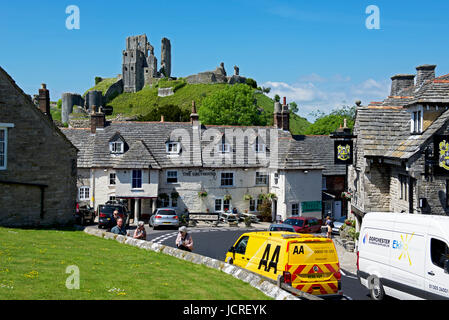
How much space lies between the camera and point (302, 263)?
45.6ft

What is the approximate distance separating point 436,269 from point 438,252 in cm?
51

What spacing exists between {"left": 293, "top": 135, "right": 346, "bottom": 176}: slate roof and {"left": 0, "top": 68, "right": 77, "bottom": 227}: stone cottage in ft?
99.2

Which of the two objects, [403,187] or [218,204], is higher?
[403,187]

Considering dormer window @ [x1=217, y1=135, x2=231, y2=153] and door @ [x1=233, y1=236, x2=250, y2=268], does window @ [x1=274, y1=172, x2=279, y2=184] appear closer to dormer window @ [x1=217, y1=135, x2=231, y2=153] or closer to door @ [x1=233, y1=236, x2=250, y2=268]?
dormer window @ [x1=217, y1=135, x2=231, y2=153]

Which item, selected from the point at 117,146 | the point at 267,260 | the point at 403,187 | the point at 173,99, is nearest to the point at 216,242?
the point at 403,187

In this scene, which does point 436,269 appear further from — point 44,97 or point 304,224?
point 44,97

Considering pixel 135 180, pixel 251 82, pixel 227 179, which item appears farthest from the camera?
pixel 251 82

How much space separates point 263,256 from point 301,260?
5.01 feet

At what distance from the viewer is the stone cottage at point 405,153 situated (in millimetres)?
22719

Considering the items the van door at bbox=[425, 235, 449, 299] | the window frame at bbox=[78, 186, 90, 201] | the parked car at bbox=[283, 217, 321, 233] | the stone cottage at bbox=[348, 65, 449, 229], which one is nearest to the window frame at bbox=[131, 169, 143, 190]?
the window frame at bbox=[78, 186, 90, 201]

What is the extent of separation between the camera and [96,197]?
4388 cm

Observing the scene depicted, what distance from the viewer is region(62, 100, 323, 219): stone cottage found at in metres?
43.3
